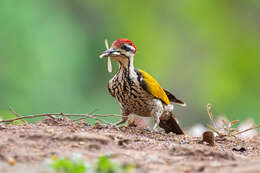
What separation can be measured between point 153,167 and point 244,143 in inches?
108

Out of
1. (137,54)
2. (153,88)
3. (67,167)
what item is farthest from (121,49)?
(137,54)

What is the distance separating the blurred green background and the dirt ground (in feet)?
29.2

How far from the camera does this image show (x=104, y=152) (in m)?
4.12

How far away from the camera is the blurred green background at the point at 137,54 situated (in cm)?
1441

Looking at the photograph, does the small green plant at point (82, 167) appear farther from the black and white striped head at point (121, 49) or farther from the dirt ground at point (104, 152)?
the black and white striped head at point (121, 49)

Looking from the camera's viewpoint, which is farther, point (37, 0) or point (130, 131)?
point (37, 0)

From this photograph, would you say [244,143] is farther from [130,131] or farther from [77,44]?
[77,44]

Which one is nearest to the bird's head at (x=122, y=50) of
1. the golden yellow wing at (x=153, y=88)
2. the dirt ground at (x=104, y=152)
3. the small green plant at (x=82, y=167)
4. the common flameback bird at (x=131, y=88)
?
the common flameback bird at (x=131, y=88)

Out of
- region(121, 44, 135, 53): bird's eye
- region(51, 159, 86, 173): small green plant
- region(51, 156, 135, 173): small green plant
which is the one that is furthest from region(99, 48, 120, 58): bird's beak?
region(51, 159, 86, 173): small green plant

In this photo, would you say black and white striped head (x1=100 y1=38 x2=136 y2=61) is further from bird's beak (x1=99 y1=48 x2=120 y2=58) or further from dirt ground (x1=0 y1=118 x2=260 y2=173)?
dirt ground (x1=0 y1=118 x2=260 y2=173)

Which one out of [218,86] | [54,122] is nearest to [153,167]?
[54,122]

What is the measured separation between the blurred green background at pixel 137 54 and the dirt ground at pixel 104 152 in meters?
8.91

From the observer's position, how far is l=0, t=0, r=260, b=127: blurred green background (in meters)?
14.4

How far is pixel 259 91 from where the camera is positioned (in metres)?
18.6
